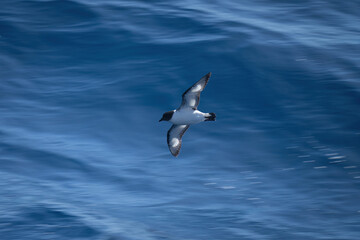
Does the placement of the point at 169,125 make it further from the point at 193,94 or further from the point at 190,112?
the point at 193,94

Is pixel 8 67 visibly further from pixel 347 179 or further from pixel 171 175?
pixel 347 179

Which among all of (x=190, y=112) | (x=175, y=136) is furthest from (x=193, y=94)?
(x=175, y=136)

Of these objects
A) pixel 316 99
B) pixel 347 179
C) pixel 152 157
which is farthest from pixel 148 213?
pixel 316 99

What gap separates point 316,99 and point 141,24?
6045 millimetres

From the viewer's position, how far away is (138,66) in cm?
1620

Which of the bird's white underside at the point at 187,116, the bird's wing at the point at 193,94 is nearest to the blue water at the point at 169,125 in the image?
the bird's white underside at the point at 187,116

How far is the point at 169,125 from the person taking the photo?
14859mm

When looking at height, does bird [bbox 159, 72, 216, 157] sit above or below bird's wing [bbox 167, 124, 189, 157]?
above

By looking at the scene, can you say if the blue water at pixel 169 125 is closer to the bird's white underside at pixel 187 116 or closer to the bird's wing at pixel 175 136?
the bird's wing at pixel 175 136

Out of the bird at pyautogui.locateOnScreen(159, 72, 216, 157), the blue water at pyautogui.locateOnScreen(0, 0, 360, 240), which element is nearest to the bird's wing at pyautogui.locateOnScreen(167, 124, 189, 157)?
the bird at pyautogui.locateOnScreen(159, 72, 216, 157)

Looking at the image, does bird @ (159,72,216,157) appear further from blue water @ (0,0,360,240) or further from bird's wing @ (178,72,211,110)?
blue water @ (0,0,360,240)

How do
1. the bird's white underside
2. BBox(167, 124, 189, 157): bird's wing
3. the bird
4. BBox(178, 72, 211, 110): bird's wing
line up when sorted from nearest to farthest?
1. BBox(178, 72, 211, 110): bird's wing
2. the bird
3. the bird's white underside
4. BBox(167, 124, 189, 157): bird's wing

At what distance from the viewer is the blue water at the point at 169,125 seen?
1194 centimetres

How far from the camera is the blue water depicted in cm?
1194
